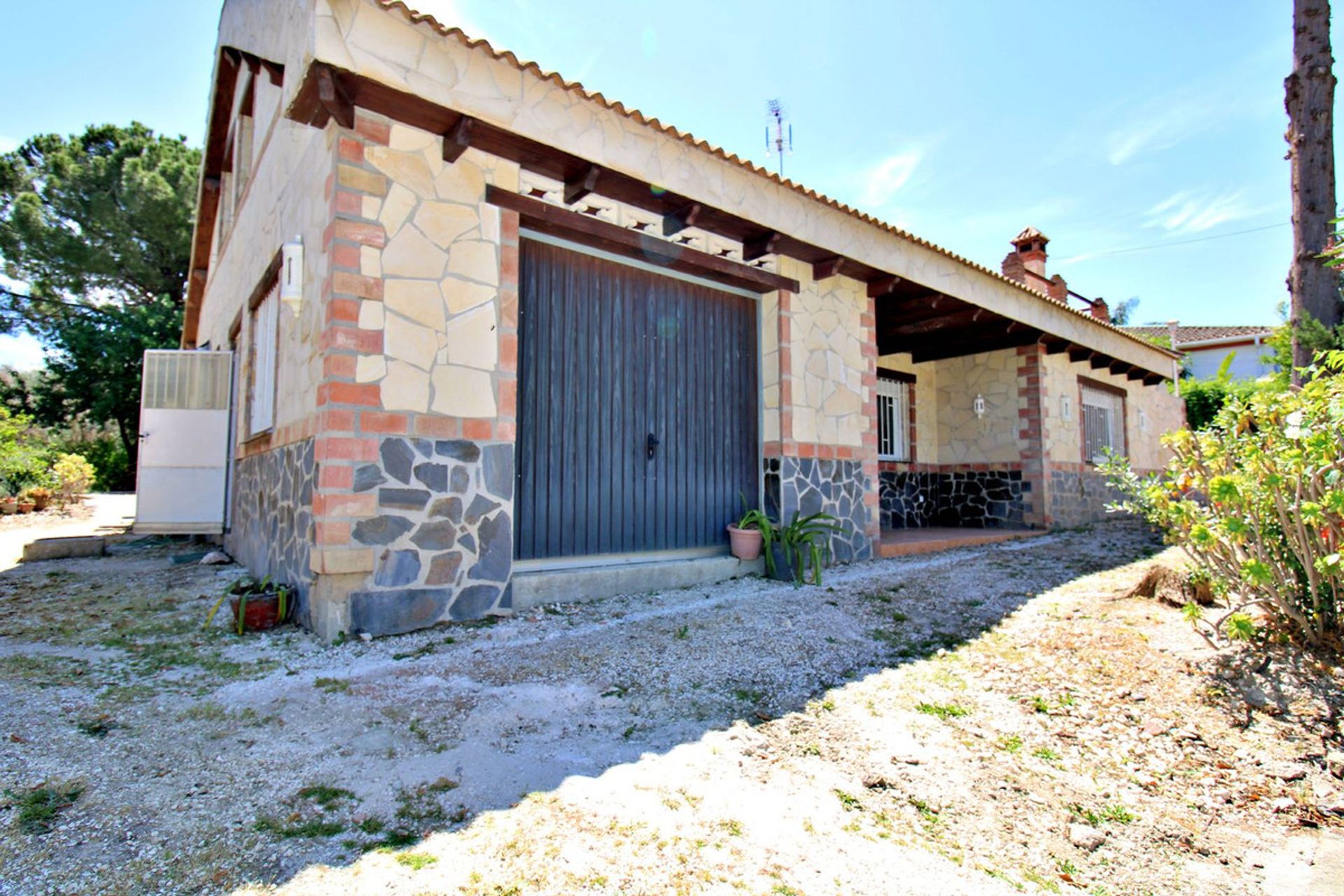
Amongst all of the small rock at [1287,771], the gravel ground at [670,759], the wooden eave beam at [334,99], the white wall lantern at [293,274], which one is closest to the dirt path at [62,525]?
the white wall lantern at [293,274]

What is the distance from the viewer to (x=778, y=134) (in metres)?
13.6

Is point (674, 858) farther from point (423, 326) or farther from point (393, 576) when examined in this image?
point (423, 326)

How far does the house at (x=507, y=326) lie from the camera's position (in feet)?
13.1

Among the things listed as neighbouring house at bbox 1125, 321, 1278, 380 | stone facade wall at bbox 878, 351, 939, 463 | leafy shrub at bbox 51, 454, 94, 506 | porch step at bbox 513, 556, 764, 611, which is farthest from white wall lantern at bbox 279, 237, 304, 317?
neighbouring house at bbox 1125, 321, 1278, 380

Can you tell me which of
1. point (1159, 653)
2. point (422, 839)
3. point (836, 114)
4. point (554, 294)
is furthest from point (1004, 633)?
point (836, 114)

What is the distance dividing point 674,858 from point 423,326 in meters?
3.54

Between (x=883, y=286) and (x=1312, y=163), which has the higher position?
(x=1312, y=163)

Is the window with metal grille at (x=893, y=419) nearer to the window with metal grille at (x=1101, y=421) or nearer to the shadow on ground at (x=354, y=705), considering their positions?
the window with metal grille at (x=1101, y=421)

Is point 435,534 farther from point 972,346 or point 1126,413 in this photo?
point 1126,413

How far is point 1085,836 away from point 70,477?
58.3 feet

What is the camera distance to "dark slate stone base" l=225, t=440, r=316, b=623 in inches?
166

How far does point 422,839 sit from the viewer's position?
1928 mm

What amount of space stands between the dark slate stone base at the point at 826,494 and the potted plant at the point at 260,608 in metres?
4.21

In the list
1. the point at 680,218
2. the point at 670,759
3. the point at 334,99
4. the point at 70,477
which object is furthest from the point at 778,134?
the point at 70,477
